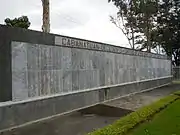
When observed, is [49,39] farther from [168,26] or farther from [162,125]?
[168,26]

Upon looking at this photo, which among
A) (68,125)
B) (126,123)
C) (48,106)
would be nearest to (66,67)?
(48,106)

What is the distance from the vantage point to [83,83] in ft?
45.3

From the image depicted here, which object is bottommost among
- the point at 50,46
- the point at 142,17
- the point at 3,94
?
the point at 3,94

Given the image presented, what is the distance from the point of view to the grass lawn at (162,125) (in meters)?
8.21

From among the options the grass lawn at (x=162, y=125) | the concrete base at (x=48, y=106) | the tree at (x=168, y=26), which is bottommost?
the grass lawn at (x=162, y=125)

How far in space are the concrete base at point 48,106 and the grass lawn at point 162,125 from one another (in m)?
3.01

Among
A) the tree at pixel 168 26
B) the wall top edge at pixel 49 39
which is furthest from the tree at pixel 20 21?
the tree at pixel 168 26

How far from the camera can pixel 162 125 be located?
9258 mm

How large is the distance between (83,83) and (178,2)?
3826 centimetres

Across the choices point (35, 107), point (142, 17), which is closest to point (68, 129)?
point (35, 107)

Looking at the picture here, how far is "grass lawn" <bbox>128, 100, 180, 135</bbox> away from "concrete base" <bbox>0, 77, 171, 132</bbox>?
3.01 meters

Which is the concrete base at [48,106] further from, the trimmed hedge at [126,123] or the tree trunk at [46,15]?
the tree trunk at [46,15]

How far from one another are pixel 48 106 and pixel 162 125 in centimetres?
359

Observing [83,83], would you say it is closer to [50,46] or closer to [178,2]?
[50,46]
